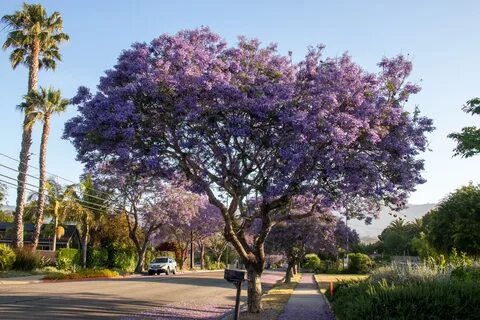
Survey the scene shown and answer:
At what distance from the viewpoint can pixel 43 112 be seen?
129 ft

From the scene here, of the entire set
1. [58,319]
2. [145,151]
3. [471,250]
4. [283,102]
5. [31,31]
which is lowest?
[58,319]

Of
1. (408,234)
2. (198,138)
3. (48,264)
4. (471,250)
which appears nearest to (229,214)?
(198,138)

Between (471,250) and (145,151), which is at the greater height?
(145,151)

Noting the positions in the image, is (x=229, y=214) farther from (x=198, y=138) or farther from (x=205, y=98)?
(x=205, y=98)

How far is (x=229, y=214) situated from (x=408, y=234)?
9336cm

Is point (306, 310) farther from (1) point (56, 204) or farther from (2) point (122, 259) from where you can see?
(2) point (122, 259)

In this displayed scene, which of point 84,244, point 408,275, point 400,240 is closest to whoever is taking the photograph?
point 408,275

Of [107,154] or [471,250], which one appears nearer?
[107,154]

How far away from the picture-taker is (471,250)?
29469 mm

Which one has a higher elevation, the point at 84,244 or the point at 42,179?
the point at 42,179

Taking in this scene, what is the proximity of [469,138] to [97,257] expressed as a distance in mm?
41006

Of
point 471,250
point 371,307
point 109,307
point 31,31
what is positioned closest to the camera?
A: point 371,307

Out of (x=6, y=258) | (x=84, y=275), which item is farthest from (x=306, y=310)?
(x=6, y=258)

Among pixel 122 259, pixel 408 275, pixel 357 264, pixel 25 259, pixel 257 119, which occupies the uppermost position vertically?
pixel 257 119
